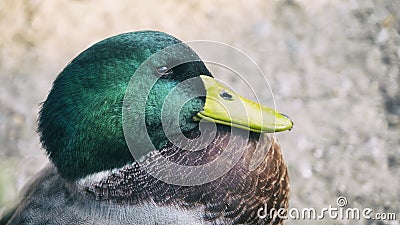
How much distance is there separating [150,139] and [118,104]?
170mm

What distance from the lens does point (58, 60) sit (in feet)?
12.5

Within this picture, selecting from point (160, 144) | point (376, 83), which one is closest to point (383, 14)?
point (376, 83)

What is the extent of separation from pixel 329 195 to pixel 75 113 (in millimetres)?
1621

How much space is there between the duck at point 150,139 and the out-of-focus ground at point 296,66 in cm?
106

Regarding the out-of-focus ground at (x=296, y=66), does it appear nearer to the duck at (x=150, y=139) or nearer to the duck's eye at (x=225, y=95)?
the duck at (x=150, y=139)

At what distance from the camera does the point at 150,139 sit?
2.16 metres

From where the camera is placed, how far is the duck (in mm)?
2074

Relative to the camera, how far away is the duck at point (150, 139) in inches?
81.7

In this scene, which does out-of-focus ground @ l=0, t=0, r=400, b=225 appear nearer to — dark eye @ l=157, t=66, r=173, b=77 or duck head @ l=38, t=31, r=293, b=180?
duck head @ l=38, t=31, r=293, b=180

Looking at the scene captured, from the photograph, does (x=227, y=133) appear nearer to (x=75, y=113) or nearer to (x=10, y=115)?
(x=75, y=113)

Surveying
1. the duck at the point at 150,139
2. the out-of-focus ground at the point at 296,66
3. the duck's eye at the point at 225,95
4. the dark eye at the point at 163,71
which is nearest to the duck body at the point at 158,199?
the duck at the point at 150,139

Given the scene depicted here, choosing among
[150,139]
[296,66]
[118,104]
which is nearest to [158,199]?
[150,139]

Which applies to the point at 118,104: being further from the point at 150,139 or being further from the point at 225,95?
the point at 225,95

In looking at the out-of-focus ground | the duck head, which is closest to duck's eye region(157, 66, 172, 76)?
the duck head
